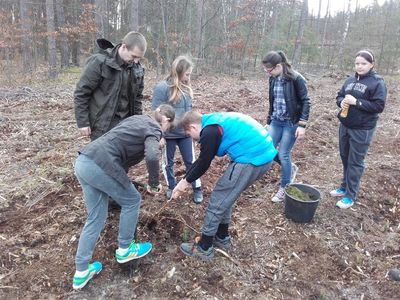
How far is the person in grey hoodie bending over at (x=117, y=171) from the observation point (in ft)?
8.30

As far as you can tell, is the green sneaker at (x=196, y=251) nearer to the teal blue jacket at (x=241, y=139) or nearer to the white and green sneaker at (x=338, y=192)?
the teal blue jacket at (x=241, y=139)

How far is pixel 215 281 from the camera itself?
119 inches

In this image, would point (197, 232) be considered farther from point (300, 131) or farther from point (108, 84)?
point (108, 84)

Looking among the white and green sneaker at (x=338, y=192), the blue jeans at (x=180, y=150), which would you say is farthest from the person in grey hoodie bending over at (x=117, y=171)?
the white and green sneaker at (x=338, y=192)

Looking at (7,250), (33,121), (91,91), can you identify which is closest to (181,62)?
(91,91)

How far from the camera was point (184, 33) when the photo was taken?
16.7 metres

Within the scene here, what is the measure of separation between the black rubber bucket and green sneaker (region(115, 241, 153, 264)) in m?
1.68

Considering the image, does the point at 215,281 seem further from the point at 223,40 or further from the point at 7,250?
the point at 223,40

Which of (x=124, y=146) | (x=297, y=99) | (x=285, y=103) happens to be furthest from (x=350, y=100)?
(x=124, y=146)

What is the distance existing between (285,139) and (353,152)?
32.4 inches

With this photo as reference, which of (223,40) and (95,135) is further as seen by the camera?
(223,40)

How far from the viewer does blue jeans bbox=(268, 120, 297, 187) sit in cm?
402

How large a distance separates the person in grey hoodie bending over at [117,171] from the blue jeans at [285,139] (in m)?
1.79

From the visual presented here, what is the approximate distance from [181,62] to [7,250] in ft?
8.35
